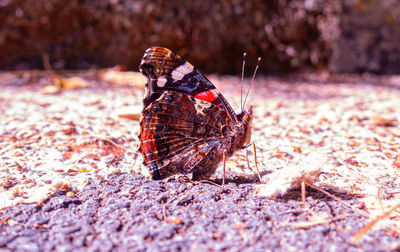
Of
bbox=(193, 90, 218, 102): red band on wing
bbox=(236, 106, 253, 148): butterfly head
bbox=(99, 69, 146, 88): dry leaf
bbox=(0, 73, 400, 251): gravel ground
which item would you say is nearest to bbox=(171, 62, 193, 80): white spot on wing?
bbox=(193, 90, 218, 102): red band on wing

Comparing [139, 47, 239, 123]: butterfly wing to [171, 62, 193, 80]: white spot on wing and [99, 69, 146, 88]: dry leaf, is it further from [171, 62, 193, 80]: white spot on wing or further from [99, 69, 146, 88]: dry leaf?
[99, 69, 146, 88]: dry leaf

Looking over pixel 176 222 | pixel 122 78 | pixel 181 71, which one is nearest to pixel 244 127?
pixel 181 71

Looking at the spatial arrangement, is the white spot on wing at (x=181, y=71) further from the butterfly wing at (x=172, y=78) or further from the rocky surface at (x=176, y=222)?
the rocky surface at (x=176, y=222)

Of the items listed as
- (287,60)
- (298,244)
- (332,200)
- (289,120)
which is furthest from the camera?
(287,60)

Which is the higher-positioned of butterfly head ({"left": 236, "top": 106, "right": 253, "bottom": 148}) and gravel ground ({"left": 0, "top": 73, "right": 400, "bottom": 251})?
butterfly head ({"left": 236, "top": 106, "right": 253, "bottom": 148})

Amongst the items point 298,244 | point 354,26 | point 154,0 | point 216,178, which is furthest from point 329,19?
point 298,244

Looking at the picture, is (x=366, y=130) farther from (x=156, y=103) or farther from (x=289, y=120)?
(x=156, y=103)

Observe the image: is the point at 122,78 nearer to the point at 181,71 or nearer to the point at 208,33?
the point at 208,33
